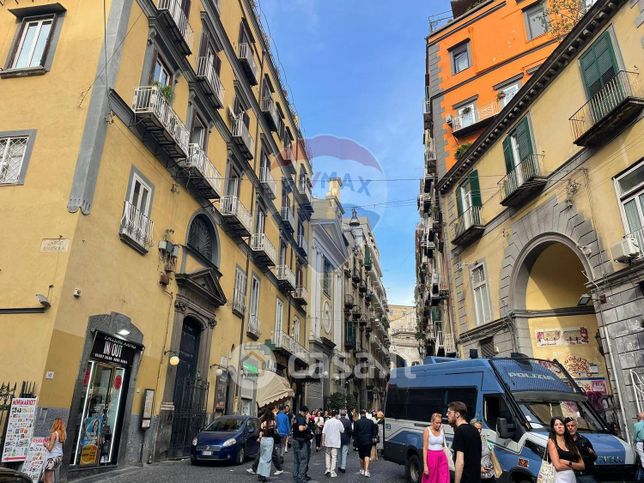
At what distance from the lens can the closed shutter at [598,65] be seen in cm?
1208

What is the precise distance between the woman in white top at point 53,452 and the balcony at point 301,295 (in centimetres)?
2055

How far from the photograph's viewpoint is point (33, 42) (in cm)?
1266

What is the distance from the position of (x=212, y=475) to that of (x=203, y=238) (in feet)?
28.3

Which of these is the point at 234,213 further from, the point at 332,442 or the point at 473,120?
the point at 473,120

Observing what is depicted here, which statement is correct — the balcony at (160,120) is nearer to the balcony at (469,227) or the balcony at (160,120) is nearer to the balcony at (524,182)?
the balcony at (524,182)

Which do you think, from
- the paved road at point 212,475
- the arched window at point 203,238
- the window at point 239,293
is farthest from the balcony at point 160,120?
the paved road at point 212,475

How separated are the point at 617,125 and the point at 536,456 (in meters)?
8.45

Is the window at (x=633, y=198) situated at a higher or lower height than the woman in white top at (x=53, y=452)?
higher

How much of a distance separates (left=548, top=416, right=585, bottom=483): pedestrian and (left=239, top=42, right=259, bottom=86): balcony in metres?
19.5

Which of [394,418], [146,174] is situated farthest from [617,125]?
[146,174]

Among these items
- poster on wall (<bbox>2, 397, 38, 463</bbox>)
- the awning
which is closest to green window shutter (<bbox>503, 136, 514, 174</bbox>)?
the awning

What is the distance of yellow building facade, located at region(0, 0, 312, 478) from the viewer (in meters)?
10.0

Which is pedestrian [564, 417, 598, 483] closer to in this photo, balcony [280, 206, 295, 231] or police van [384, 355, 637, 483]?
police van [384, 355, 637, 483]

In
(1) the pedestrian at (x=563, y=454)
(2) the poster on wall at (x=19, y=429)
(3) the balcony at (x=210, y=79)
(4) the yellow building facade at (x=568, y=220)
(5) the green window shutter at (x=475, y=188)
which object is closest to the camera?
(1) the pedestrian at (x=563, y=454)
